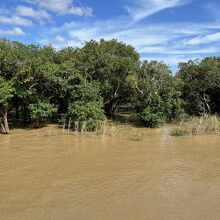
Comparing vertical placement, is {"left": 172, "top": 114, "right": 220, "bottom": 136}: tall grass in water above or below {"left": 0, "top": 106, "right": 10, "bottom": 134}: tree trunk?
below

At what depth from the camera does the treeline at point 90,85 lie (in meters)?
17.5

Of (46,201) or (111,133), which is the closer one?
(46,201)

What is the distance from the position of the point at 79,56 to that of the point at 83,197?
14.3m

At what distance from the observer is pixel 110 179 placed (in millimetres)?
9406

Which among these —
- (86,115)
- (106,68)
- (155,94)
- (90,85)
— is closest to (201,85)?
(155,94)

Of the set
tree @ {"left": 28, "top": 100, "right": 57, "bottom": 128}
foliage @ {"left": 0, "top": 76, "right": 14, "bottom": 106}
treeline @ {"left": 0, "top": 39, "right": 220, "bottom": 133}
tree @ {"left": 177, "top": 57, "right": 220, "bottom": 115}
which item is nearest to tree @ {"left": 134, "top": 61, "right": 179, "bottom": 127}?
treeline @ {"left": 0, "top": 39, "right": 220, "bottom": 133}

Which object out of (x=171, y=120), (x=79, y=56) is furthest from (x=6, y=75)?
(x=171, y=120)

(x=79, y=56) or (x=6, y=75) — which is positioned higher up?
(x=79, y=56)

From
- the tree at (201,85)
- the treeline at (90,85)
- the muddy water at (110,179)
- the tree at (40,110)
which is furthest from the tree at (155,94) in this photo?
the tree at (40,110)

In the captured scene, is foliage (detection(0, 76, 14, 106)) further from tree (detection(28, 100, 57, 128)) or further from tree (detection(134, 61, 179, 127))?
tree (detection(134, 61, 179, 127))

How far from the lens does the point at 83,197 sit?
7902mm

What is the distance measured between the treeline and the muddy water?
3037mm

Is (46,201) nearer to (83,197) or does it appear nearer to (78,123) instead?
(83,197)

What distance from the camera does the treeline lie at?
57.5 ft
